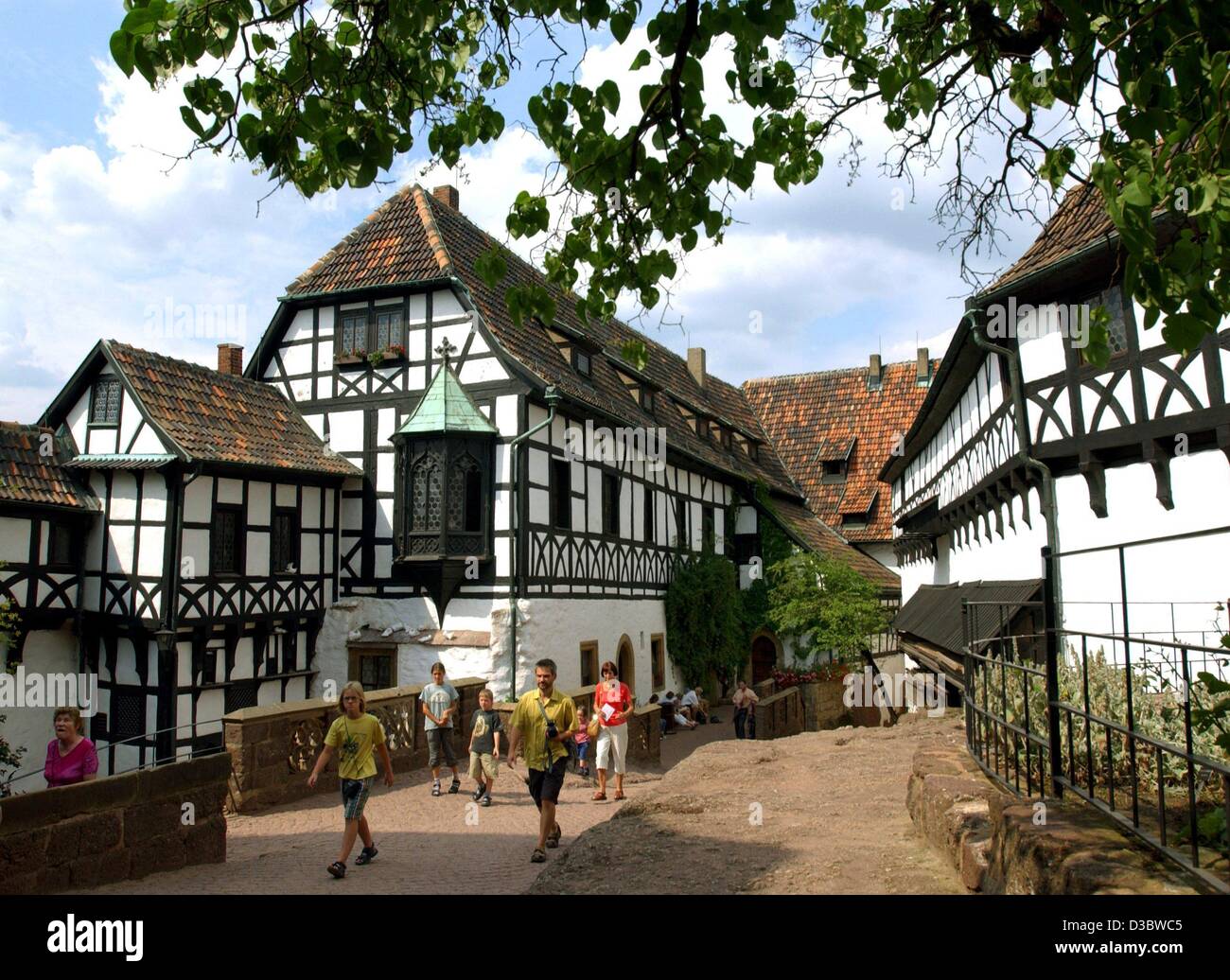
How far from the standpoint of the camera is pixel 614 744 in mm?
12625

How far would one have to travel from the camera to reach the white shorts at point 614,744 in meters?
12.5

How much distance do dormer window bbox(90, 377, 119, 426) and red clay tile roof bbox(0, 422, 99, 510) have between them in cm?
76

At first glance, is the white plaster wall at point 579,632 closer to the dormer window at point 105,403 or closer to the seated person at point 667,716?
the seated person at point 667,716

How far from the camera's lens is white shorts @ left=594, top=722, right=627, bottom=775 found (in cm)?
1251

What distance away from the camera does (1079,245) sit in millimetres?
11305

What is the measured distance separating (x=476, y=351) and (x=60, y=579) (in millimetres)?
7972

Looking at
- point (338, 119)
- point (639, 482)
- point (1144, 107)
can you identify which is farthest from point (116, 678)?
point (1144, 107)

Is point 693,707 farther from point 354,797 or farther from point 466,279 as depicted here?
point 354,797

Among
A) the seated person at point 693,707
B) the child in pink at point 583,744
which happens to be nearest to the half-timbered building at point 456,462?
the seated person at point 693,707

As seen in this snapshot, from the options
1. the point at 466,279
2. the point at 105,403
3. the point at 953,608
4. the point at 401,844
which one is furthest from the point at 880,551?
the point at 401,844

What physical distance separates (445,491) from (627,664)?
21.3 feet

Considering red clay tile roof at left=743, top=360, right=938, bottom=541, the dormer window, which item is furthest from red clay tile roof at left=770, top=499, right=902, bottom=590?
the dormer window

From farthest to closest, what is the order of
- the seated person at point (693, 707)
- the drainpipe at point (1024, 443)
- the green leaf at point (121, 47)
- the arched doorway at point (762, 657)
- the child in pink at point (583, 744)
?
the arched doorway at point (762, 657) → the seated person at point (693, 707) → the child in pink at point (583, 744) → the drainpipe at point (1024, 443) → the green leaf at point (121, 47)

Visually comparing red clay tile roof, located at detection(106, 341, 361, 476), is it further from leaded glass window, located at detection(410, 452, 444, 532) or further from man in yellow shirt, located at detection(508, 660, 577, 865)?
man in yellow shirt, located at detection(508, 660, 577, 865)
